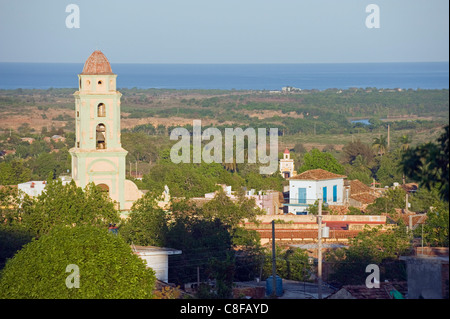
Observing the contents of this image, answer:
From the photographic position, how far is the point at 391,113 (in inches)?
3681

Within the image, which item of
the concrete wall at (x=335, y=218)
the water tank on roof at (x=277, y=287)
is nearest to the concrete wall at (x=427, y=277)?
the water tank on roof at (x=277, y=287)

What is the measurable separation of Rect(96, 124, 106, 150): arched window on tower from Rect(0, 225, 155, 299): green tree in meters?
9.08

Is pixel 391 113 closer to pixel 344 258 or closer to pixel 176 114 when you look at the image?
pixel 176 114

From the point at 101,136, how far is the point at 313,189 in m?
12.4

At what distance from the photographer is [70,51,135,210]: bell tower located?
25.6 metres

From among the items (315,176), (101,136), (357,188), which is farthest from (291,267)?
(357,188)

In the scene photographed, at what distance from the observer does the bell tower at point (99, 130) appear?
25.6 m

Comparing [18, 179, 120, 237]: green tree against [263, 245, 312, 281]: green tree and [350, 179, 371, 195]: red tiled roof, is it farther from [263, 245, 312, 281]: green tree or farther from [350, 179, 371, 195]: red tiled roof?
[350, 179, 371, 195]: red tiled roof

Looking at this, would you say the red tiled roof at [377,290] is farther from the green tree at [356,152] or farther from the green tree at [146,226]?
the green tree at [356,152]

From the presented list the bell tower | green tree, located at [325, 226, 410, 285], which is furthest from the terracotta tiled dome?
green tree, located at [325, 226, 410, 285]

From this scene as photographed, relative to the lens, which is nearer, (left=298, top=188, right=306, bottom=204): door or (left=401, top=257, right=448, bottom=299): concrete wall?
(left=401, top=257, right=448, bottom=299): concrete wall

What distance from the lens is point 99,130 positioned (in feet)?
86.2
